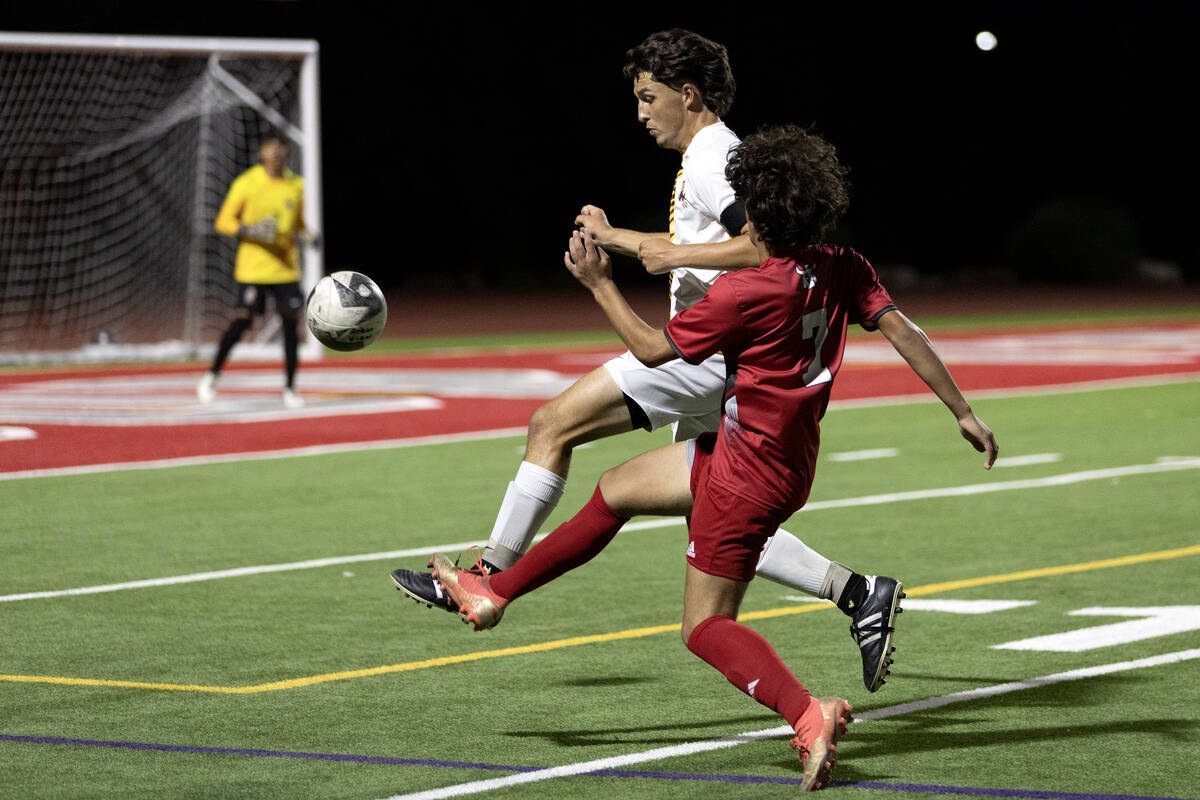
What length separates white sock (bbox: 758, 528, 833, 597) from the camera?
21.2 ft

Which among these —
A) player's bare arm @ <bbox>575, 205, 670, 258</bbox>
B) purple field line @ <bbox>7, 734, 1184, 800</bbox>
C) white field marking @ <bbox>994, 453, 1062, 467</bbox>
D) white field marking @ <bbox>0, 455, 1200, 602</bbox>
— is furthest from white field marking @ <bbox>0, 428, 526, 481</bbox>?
player's bare arm @ <bbox>575, 205, 670, 258</bbox>

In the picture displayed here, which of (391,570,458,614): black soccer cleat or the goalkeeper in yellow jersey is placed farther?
the goalkeeper in yellow jersey

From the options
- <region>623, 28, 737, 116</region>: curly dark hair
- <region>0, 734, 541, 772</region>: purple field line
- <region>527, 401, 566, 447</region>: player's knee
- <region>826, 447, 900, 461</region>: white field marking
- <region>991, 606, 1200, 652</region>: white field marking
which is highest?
<region>623, 28, 737, 116</region>: curly dark hair

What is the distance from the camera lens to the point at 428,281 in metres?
49.6

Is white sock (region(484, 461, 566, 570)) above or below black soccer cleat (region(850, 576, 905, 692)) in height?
above

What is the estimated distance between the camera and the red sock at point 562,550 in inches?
252

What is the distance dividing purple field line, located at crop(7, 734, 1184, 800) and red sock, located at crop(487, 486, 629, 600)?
29.4 inches

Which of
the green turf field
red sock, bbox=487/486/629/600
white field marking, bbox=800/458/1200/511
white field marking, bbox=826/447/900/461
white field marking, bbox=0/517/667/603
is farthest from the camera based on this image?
white field marking, bbox=826/447/900/461

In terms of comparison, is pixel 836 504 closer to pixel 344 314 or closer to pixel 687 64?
pixel 344 314

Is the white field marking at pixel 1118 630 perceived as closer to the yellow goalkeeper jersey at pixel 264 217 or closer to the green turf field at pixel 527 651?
the green turf field at pixel 527 651

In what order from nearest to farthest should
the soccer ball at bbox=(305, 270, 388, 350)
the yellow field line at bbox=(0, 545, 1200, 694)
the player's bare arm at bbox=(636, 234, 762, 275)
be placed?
1. the player's bare arm at bbox=(636, 234, 762, 275)
2. the yellow field line at bbox=(0, 545, 1200, 694)
3. the soccer ball at bbox=(305, 270, 388, 350)

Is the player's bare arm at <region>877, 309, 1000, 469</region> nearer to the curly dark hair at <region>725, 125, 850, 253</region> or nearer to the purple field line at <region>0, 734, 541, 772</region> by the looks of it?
the curly dark hair at <region>725, 125, 850, 253</region>

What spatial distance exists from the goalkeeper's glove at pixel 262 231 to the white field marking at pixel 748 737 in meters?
Result: 11.9

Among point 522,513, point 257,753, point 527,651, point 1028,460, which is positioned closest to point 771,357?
point 522,513
